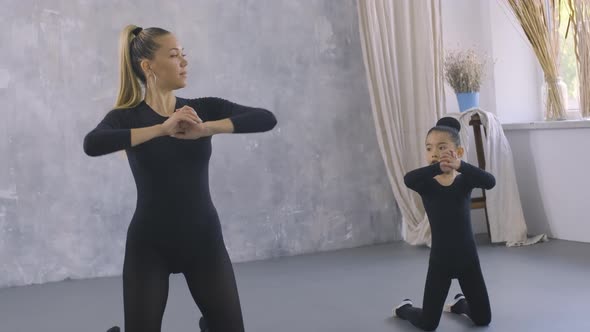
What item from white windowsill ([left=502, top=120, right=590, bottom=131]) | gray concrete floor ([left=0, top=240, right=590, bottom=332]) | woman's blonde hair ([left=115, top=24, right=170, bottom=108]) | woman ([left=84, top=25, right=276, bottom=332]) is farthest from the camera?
white windowsill ([left=502, top=120, right=590, bottom=131])

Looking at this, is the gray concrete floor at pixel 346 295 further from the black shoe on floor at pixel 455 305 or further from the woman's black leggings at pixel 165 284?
the woman's black leggings at pixel 165 284

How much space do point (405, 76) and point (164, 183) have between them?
3.34 metres

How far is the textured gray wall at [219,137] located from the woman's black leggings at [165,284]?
2.52 metres

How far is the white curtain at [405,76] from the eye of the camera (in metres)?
5.43

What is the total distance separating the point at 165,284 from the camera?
2412 millimetres

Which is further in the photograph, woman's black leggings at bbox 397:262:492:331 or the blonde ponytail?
woman's black leggings at bbox 397:262:492:331

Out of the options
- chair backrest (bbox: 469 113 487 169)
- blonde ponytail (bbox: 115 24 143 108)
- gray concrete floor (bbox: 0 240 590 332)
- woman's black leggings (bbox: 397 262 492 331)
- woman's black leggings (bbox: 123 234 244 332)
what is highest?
blonde ponytail (bbox: 115 24 143 108)

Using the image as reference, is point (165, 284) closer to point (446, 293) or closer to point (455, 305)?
point (446, 293)

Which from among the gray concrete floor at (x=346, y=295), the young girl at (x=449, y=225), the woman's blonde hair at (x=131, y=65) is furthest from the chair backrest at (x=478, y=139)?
the woman's blonde hair at (x=131, y=65)

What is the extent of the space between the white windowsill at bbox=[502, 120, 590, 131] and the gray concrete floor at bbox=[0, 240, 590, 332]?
768mm

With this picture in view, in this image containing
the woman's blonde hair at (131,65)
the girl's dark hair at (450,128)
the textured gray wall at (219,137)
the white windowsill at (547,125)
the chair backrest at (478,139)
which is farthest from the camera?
the chair backrest at (478,139)

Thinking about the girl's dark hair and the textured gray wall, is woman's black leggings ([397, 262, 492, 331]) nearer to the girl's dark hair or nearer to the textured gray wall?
the girl's dark hair

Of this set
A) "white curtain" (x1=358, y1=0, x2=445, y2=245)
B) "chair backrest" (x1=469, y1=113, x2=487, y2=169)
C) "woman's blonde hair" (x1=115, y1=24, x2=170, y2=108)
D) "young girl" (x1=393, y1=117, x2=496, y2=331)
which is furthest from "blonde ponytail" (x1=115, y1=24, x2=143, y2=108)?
"chair backrest" (x1=469, y1=113, x2=487, y2=169)

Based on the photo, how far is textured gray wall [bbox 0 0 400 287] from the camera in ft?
A: 15.4
